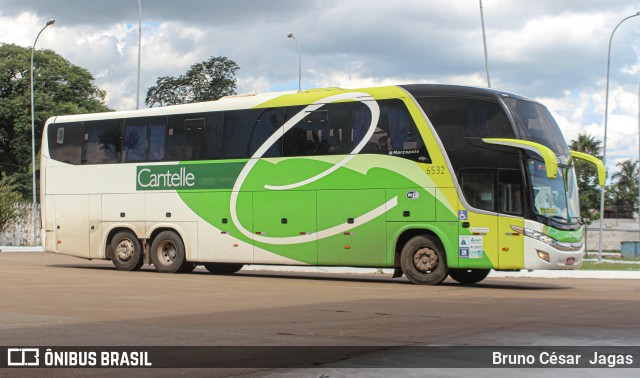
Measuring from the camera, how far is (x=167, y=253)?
23.8 m

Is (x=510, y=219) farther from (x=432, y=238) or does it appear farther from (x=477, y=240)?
(x=432, y=238)

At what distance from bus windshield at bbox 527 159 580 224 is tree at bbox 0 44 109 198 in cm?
4969

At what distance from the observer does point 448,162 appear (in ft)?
62.1

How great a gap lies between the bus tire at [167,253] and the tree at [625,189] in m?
90.9

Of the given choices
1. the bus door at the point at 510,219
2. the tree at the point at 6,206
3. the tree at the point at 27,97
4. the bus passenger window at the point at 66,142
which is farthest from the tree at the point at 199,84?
the bus door at the point at 510,219

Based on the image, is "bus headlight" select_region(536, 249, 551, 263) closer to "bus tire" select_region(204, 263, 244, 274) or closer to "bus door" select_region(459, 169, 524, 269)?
"bus door" select_region(459, 169, 524, 269)

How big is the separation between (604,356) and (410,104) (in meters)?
11.3

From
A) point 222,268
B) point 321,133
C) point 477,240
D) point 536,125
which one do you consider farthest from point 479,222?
point 222,268

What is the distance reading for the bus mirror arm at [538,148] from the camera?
707 inches

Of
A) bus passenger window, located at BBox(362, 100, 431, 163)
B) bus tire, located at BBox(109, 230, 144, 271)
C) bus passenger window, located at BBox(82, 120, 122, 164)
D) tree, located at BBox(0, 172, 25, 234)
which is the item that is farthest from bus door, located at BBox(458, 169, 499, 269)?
tree, located at BBox(0, 172, 25, 234)

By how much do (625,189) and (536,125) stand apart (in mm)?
96391

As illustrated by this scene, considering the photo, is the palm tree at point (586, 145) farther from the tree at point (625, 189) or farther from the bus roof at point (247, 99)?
the bus roof at point (247, 99)

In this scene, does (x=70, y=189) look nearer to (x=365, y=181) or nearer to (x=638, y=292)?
(x=365, y=181)

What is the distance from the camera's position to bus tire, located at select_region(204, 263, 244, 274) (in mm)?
24812
